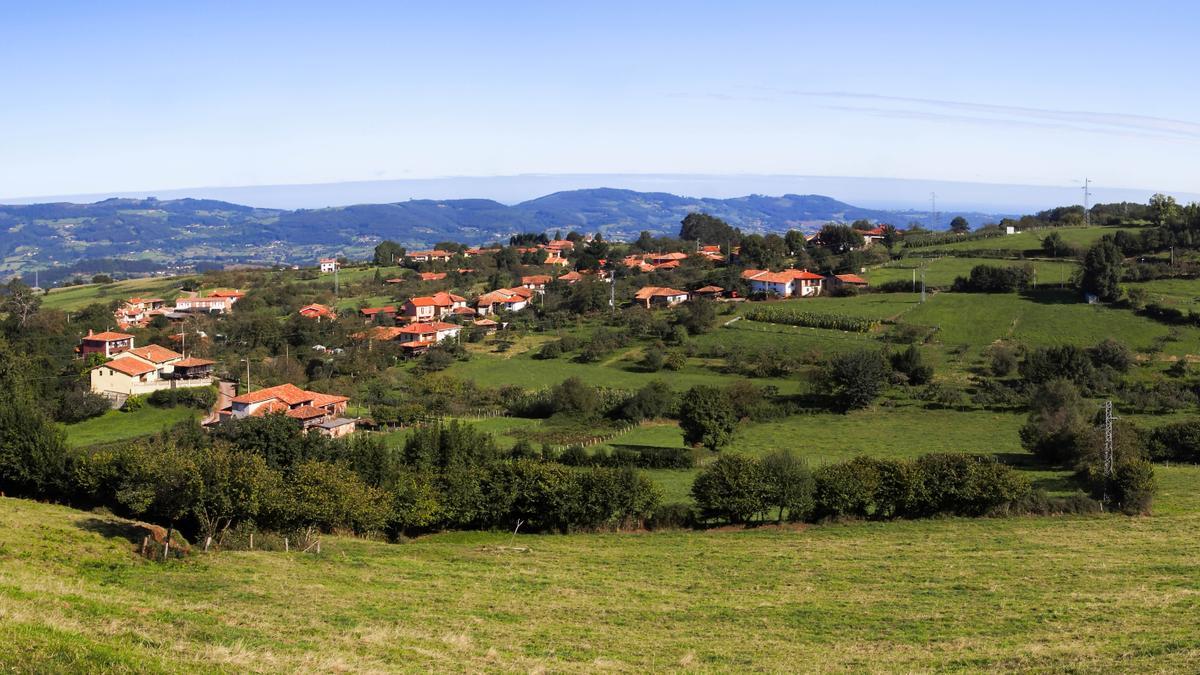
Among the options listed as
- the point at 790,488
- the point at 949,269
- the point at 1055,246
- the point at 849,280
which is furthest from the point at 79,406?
the point at 1055,246

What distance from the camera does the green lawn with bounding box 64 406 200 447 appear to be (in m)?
47.7

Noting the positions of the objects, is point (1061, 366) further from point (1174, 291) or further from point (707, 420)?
point (707, 420)

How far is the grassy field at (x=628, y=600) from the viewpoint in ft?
55.1

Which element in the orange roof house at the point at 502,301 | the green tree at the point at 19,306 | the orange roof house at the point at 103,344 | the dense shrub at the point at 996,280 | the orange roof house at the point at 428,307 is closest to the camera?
the orange roof house at the point at 103,344

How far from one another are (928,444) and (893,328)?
22.4 meters

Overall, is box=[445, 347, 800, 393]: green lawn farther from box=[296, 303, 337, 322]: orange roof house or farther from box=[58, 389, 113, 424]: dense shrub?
box=[58, 389, 113, 424]: dense shrub

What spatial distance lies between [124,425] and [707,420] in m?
30.6

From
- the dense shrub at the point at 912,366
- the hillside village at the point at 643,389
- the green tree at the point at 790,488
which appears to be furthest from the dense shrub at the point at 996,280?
the green tree at the point at 790,488

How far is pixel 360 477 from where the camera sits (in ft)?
108

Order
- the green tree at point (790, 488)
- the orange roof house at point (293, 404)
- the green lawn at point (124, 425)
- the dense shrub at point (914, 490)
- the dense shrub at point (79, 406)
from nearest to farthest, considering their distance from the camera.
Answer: the green tree at point (790, 488)
the dense shrub at point (914, 490)
the green lawn at point (124, 425)
the orange roof house at point (293, 404)
the dense shrub at point (79, 406)

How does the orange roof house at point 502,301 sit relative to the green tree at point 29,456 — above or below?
above

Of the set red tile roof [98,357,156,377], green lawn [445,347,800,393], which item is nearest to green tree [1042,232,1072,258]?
green lawn [445,347,800,393]

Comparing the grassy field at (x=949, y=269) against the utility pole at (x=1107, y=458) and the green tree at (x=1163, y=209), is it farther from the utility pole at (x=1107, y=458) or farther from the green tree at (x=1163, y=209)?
the utility pole at (x=1107, y=458)

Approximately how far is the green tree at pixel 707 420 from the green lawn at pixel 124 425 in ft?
83.1
